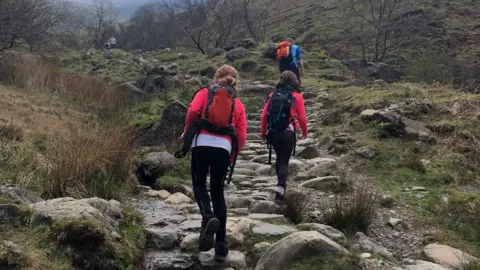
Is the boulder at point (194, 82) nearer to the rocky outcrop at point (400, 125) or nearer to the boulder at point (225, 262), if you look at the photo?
the rocky outcrop at point (400, 125)

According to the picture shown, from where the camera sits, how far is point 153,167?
774cm

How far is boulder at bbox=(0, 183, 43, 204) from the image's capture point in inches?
172

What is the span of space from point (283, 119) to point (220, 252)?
8.34ft

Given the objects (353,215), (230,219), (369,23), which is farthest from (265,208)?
(369,23)

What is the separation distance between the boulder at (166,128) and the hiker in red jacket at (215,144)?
16.8ft

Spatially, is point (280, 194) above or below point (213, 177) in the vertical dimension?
below

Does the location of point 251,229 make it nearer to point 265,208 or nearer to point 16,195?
point 265,208

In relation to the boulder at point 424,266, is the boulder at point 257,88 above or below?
above

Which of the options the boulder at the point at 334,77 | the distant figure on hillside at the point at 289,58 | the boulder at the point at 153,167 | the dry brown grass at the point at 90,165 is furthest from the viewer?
the boulder at the point at 334,77

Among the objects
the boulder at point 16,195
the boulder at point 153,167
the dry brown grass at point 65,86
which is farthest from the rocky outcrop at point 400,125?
the boulder at point 16,195

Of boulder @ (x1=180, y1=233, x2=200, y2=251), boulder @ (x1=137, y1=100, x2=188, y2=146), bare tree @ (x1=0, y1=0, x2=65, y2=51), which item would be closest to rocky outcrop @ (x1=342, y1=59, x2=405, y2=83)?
boulder @ (x1=137, y1=100, x2=188, y2=146)

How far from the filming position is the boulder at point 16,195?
4371mm

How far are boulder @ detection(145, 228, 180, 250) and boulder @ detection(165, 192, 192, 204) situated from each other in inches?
60.8

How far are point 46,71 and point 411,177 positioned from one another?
12.0 m
